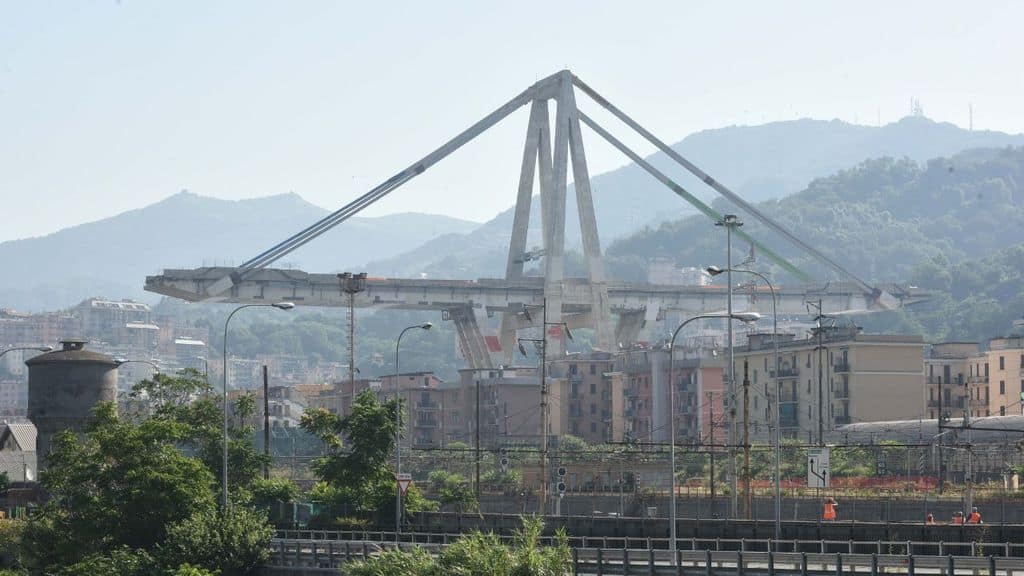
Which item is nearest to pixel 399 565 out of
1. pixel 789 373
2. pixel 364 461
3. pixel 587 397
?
pixel 364 461

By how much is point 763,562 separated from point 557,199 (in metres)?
114

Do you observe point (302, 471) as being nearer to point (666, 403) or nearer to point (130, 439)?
point (666, 403)

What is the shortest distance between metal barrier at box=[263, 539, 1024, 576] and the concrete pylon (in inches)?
4158

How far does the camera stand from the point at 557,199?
15725cm

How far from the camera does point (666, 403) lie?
150375mm

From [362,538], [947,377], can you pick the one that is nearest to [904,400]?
[947,377]

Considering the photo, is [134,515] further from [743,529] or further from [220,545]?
[743,529]

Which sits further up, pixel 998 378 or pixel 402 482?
pixel 998 378

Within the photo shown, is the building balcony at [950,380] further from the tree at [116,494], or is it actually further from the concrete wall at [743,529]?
the tree at [116,494]

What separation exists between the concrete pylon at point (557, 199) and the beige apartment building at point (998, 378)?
102 ft

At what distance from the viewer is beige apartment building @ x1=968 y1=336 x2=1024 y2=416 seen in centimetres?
14088

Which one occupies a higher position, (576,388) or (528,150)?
(528,150)

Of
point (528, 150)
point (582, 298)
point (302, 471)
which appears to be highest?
point (528, 150)

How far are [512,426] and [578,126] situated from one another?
27.7 m
